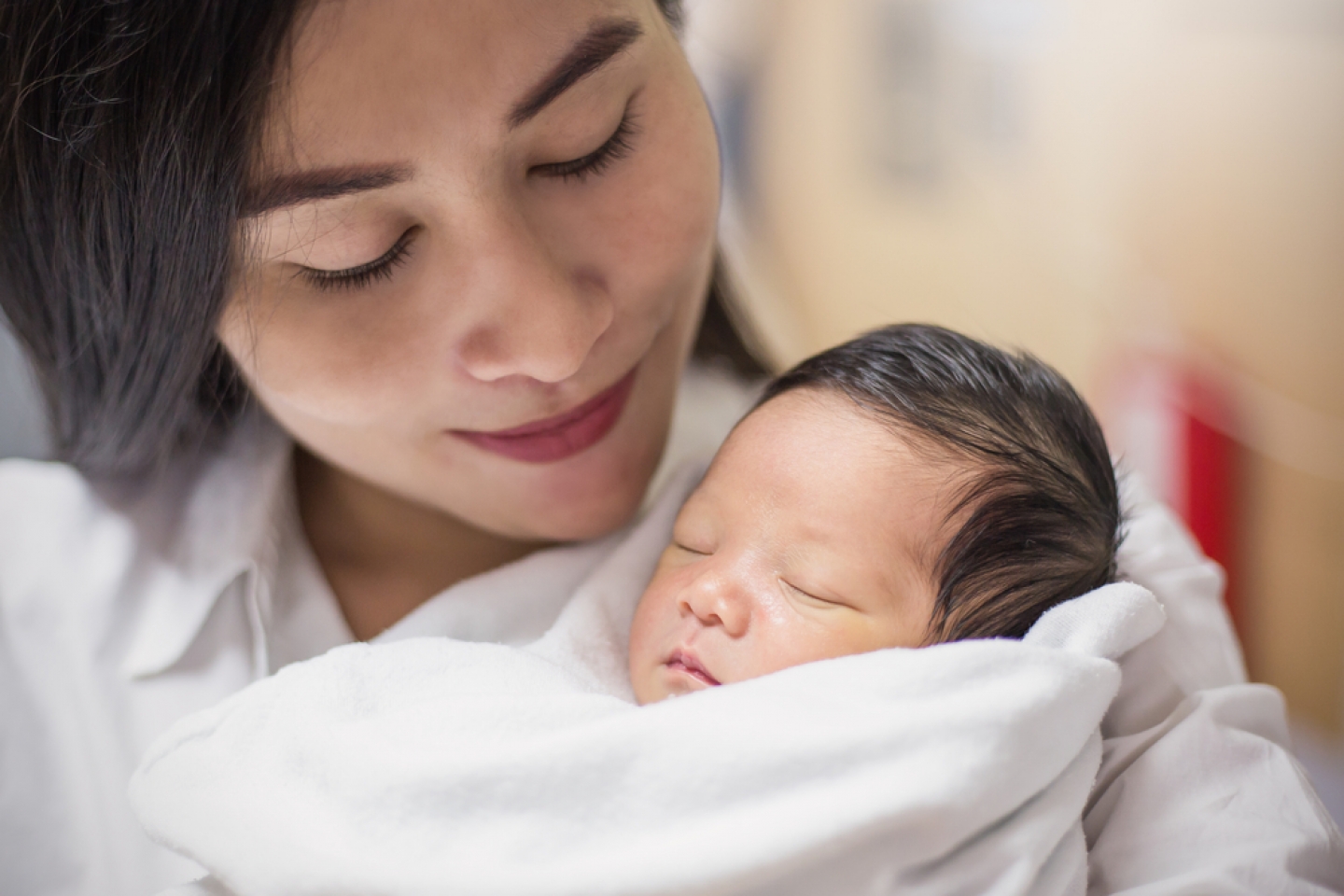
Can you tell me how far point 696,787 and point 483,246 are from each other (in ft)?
1.56

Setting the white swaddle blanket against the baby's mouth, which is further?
the baby's mouth

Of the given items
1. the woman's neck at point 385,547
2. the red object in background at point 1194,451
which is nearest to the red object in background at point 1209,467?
the red object in background at point 1194,451

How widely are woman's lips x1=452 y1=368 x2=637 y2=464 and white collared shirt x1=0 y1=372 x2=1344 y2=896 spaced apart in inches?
6.9

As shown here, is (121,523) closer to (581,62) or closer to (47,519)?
(47,519)

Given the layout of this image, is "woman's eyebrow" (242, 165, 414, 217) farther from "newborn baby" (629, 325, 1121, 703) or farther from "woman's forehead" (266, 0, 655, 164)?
"newborn baby" (629, 325, 1121, 703)

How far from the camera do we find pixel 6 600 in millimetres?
1176

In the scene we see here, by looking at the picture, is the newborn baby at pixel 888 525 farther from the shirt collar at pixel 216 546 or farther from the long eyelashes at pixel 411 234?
the shirt collar at pixel 216 546

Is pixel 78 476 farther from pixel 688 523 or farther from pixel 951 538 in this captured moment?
pixel 951 538

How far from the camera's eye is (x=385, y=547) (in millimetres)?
1324

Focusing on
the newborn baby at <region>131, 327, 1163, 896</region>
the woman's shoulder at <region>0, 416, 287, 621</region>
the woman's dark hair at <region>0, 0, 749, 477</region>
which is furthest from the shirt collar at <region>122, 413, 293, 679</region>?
the newborn baby at <region>131, 327, 1163, 896</region>

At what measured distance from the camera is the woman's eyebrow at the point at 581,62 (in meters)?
0.83

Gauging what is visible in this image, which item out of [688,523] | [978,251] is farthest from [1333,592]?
[688,523]

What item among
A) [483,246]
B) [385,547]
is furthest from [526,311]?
[385,547]

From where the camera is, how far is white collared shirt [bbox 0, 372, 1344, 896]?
1.01 m
